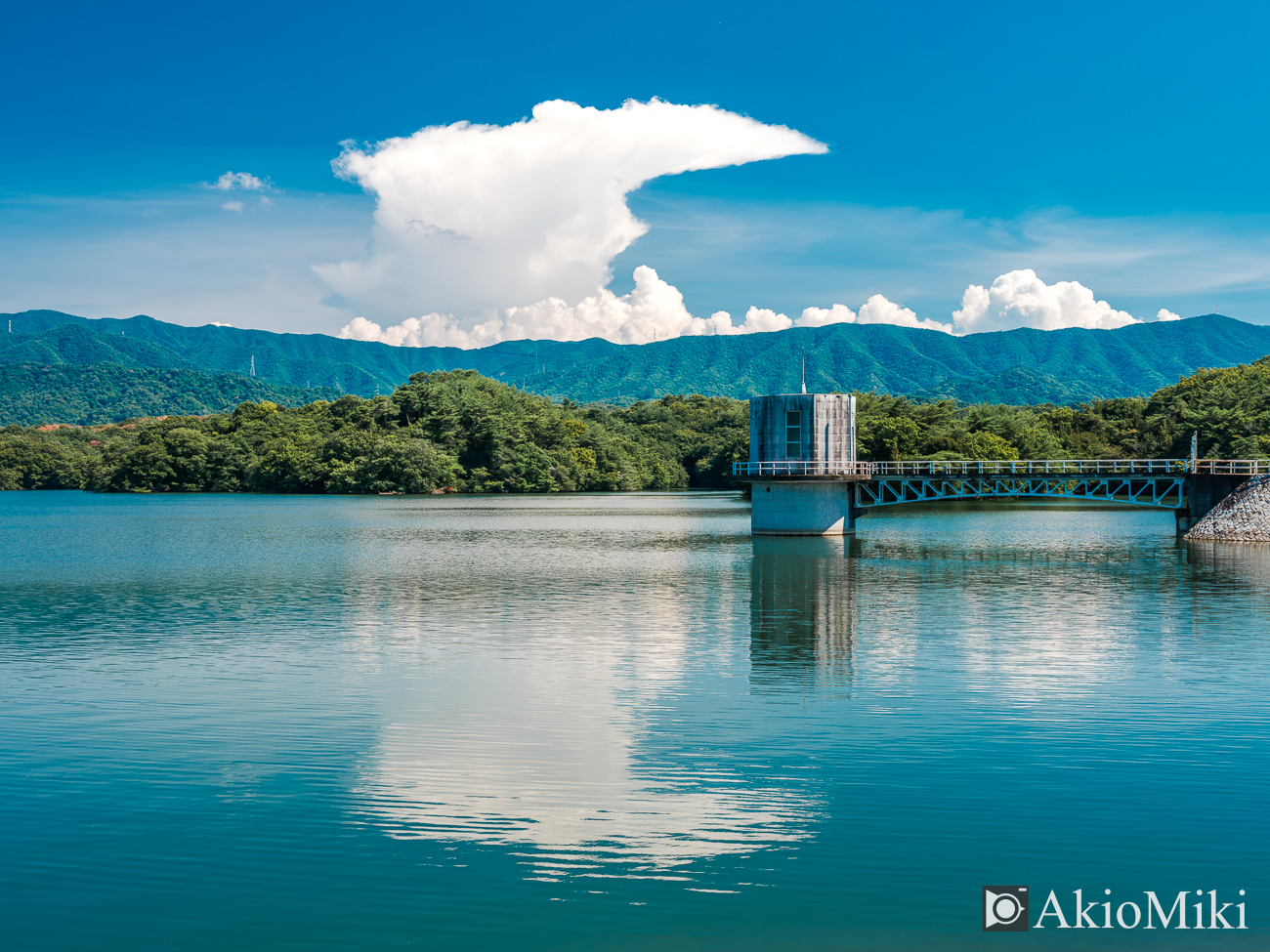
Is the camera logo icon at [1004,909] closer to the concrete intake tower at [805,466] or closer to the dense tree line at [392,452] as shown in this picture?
the concrete intake tower at [805,466]

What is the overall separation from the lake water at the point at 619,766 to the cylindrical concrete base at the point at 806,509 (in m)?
26.5

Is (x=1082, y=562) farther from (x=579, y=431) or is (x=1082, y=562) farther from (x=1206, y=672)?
(x=579, y=431)

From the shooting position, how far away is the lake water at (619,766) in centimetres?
1068

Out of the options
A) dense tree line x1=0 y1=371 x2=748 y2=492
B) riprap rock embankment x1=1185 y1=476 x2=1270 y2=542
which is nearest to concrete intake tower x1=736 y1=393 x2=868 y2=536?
riprap rock embankment x1=1185 y1=476 x2=1270 y2=542

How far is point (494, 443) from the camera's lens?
153m

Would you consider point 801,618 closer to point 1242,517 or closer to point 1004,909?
point 1004,909

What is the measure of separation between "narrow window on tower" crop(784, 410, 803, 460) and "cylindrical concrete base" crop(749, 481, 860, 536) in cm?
196

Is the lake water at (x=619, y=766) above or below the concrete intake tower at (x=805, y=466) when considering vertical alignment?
below

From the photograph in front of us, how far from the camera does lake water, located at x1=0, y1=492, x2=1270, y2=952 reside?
10680 millimetres

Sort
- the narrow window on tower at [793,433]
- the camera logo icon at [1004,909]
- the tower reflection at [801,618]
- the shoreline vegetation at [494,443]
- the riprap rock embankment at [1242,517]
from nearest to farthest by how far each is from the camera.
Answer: the camera logo icon at [1004,909]
the tower reflection at [801,618]
the riprap rock embankment at [1242,517]
the narrow window on tower at [793,433]
the shoreline vegetation at [494,443]

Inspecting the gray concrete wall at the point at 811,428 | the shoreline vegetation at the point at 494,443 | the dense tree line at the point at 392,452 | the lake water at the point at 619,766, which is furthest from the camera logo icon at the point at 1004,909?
the dense tree line at the point at 392,452

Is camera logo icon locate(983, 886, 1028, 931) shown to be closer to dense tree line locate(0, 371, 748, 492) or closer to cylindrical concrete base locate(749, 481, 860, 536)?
cylindrical concrete base locate(749, 481, 860, 536)

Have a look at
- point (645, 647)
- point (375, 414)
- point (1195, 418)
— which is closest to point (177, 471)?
point (375, 414)

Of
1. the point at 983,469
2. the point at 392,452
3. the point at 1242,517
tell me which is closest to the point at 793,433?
the point at 983,469
